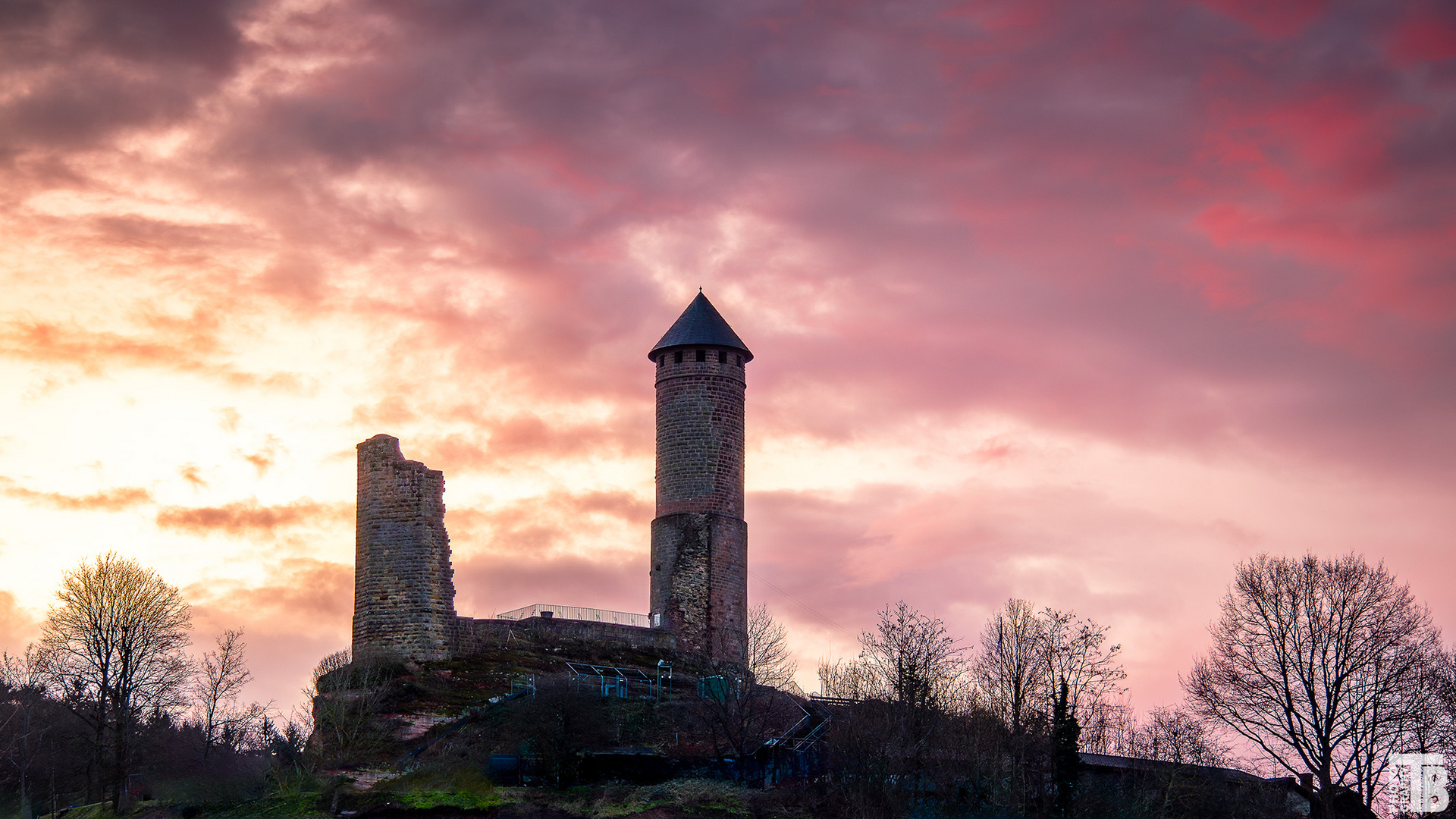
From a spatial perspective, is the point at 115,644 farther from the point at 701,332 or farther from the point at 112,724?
the point at 701,332

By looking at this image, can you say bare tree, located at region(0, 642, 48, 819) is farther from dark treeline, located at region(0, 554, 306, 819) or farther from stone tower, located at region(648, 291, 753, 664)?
stone tower, located at region(648, 291, 753, 664)

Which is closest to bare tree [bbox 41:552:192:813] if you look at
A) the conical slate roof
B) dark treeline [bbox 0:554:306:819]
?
dark treeline [bbox 0:554:306:819]

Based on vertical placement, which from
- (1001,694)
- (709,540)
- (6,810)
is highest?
(709,540)

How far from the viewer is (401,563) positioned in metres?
41.4

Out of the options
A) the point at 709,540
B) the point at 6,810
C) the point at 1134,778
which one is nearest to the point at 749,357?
the point at 709,540

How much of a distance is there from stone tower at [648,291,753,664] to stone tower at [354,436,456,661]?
1047cm

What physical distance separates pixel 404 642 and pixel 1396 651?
90.7 ft

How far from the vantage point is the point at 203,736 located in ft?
180

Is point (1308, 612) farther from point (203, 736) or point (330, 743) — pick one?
point (203, 736)

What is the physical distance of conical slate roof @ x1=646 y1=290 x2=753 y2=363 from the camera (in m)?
52.8

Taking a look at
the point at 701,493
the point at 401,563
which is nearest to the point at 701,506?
the point at 701,493

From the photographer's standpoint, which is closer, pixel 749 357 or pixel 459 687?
pixel 459 687

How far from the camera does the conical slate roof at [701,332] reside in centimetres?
5275

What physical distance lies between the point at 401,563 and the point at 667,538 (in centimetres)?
1199
